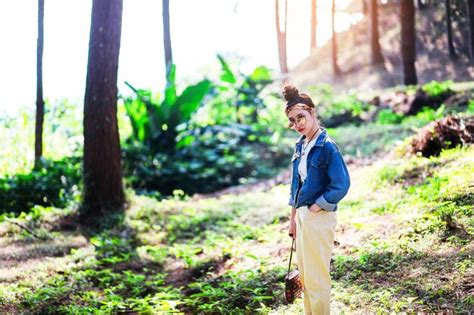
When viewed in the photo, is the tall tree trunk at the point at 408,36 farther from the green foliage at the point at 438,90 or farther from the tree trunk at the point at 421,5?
the tree trunk at the point at 421,5

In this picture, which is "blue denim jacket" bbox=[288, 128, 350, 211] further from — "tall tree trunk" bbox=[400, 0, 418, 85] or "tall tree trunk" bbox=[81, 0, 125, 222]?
"tall tree trunk" bbox=[400, 0, 418, 85]

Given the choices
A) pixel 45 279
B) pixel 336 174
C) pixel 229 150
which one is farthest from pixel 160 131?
pixel 336 174

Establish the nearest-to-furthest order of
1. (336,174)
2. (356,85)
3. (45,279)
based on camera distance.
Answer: (336,174) → (45,279) → (356,85)

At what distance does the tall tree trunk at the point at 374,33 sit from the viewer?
22.4 m

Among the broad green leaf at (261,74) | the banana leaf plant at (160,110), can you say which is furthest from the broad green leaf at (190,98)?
the broad green leaf at (261,74)

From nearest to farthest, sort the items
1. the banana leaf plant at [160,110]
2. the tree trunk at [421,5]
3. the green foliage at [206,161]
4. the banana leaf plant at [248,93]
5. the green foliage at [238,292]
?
the green foliage at [238,292], the green foliage at [206,161], the banana leaf plant at [160,110], the banana leaf plant at [248,93], the tree trunk at [421,5]

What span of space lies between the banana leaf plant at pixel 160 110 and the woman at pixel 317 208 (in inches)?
330

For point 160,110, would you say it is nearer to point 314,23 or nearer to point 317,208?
point 317,208

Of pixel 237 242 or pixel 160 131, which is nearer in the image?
pixel 237 242

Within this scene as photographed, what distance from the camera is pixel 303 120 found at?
3.98 m

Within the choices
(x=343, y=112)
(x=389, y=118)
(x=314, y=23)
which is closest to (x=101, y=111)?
(x=389, y=118)

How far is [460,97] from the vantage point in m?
13.4

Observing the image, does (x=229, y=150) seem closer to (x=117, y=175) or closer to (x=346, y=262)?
(x=117, y=175)

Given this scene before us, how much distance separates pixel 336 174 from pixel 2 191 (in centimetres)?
683
